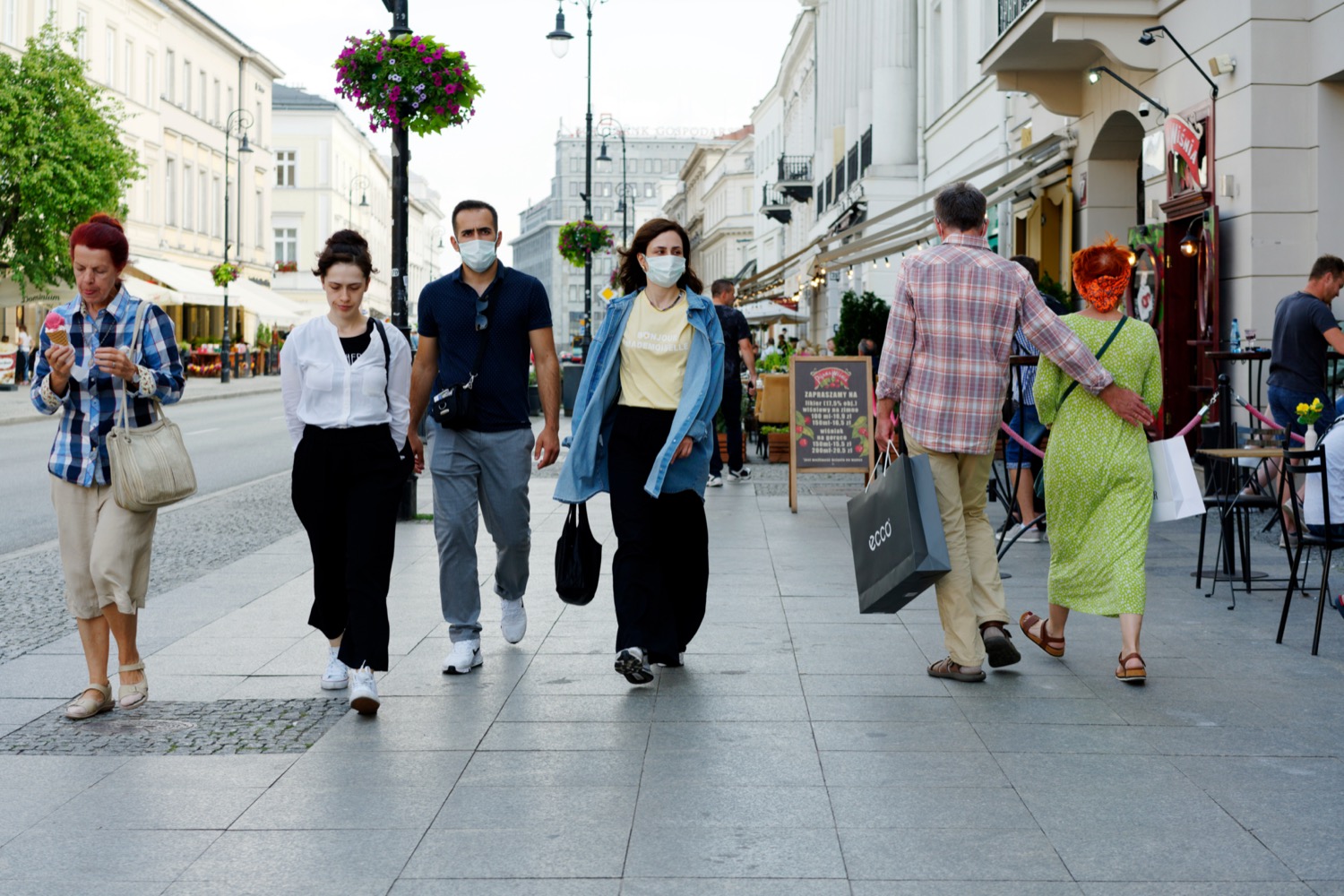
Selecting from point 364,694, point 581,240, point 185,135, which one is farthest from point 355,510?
point 185,135

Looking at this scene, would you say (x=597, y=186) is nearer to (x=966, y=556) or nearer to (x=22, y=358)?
(x=22, y=358)

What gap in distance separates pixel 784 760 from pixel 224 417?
2828cm

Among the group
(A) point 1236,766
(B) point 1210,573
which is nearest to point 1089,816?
(A) point 1236,766

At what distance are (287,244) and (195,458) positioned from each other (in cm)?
7702

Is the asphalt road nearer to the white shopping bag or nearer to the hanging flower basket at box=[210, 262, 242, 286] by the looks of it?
the white shopping bag

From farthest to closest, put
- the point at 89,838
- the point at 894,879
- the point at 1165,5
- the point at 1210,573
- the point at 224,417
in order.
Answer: the point at 224,417 < the point at 1165,5 < the point at 1210,573 < the point at 89,838 < the point at 894,879

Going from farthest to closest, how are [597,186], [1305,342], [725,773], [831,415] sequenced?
[597,186]
[831,415]
[1305,342]
[725,773]

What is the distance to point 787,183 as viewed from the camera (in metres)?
53.7

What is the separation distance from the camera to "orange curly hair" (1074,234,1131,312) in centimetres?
647

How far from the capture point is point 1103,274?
255 inches

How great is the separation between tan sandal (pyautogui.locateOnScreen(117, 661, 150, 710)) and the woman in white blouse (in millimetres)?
754

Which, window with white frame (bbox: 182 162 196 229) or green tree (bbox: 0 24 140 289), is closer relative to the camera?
green tree (bbox: 0 24 140 289)

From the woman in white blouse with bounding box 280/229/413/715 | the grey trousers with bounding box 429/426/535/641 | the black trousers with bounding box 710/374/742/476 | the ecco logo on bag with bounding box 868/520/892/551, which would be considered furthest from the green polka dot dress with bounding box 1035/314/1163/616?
the black trousers with bounding box 710/374/742/476

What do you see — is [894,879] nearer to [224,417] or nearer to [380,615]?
[380,615]
